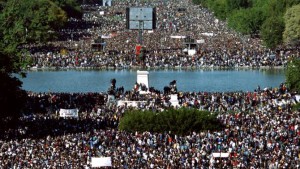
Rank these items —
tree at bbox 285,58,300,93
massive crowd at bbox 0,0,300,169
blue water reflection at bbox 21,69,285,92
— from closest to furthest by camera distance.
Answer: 1. massive crowd at bbox 0,0,300,169
2. tree at bbox 285,58,300,93
3. blue water reflection at bbox 21,69,285,92

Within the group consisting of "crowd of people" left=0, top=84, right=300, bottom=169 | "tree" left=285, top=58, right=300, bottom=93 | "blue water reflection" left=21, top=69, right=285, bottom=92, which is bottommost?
"blue water reflection" left=21, top=69, right=285, bottom=92

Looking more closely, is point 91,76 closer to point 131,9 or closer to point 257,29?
point 131,9

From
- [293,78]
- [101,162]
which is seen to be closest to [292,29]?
[293,78]

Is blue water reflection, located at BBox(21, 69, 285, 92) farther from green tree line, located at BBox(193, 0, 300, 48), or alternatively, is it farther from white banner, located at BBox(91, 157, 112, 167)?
white banner, located at BBox(91, 157, 112, 167)

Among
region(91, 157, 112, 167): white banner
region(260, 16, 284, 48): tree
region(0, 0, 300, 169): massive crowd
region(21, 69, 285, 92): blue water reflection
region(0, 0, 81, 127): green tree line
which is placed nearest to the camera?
region(91, 157, 112, 167): white banner

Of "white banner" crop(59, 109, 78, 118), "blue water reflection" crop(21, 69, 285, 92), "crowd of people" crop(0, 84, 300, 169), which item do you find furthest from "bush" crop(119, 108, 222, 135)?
"blue water reflection" crop(21, 69, 285, 92)

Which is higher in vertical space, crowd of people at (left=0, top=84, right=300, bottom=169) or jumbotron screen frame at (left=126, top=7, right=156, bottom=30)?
jumbotron screen frame at (left=126, top=7, right=156, bottom=30)

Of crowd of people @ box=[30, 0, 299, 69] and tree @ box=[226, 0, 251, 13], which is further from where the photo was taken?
tree @ box=[226, 0, 251, 13]
